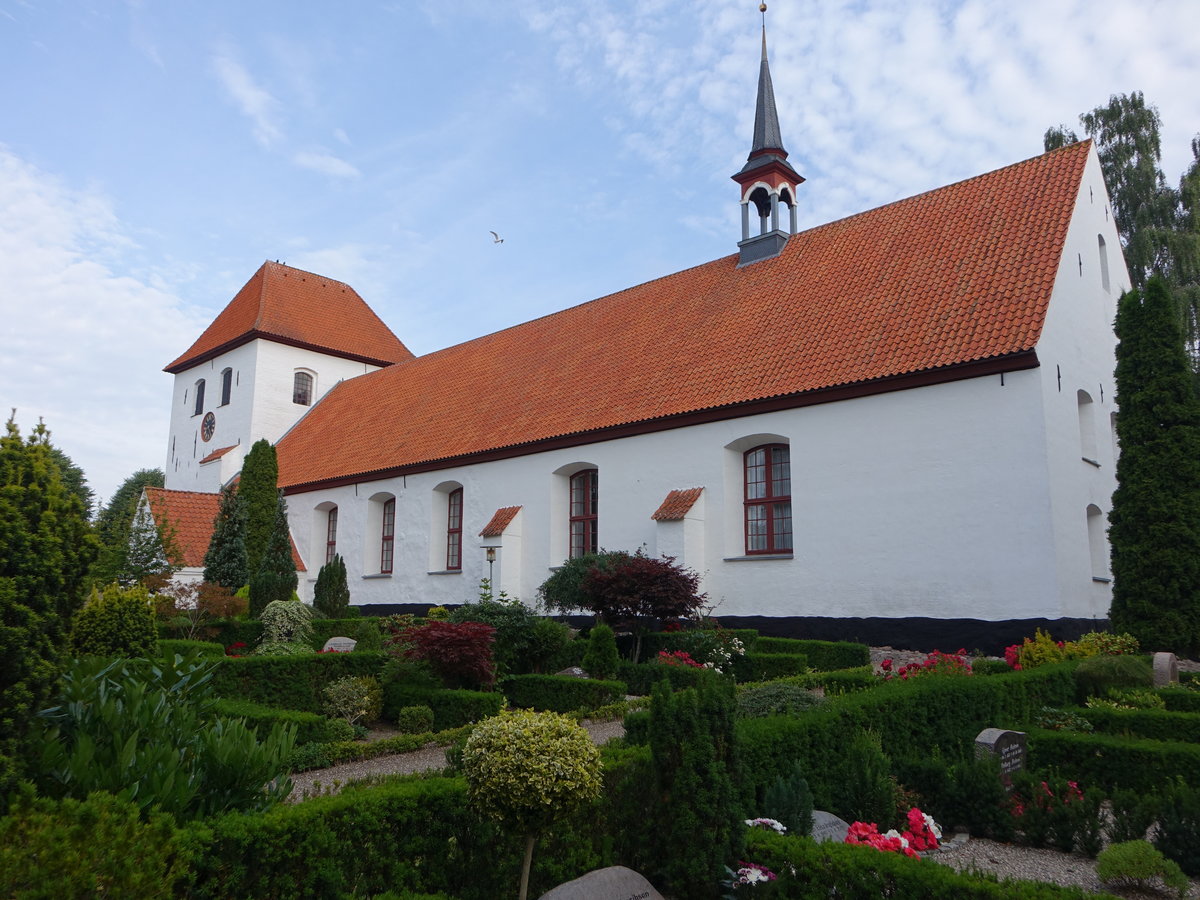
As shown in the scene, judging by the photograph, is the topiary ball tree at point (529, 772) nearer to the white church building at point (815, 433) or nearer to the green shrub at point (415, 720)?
the green shrub at point (415, 720)

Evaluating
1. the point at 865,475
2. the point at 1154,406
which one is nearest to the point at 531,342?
the point at 865,475

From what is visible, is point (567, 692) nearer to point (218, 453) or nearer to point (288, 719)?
point (288, 719)

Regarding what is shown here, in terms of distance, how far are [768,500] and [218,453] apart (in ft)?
67.3

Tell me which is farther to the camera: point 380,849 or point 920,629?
point 920,629

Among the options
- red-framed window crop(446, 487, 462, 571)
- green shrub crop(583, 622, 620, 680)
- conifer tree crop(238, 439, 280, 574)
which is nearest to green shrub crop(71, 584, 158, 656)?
green shrub crop(583, 622, 620, 680)

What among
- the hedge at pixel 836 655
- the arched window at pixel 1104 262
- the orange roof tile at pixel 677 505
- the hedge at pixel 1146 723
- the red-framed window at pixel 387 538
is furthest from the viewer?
the red-framed window at pixel 387 538

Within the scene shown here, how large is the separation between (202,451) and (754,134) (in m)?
21.7

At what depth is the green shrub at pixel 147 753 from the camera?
363 centimetres

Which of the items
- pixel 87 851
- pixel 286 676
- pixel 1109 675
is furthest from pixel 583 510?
pixel 87 851

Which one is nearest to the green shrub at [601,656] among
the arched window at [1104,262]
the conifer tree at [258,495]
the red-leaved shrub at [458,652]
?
the red-leaved shrub at [458,652]

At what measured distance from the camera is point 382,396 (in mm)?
25906

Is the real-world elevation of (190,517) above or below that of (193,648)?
above

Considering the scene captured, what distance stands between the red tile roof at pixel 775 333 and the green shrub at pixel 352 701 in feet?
25.9

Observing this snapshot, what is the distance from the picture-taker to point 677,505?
15109 millimetres
